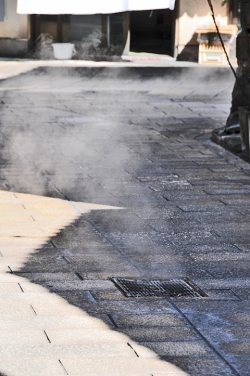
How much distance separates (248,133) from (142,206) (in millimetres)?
2976

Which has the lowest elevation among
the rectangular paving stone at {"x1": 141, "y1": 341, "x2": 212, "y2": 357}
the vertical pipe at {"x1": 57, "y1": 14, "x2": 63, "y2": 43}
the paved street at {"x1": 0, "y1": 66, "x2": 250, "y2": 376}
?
the paved street at {"x1": 0, "y1": 66, "x2": 250, "y2": 376}

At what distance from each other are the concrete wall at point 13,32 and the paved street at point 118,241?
8.04 metres

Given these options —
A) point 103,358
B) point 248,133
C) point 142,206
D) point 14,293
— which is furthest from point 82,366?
point 248,133

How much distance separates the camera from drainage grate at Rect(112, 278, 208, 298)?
18.4 feet

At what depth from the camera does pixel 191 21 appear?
74.1 ft

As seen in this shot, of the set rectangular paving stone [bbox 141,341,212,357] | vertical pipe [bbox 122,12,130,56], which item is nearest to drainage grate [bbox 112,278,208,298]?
rectangular paving stone [bbox 141,341,212,357]

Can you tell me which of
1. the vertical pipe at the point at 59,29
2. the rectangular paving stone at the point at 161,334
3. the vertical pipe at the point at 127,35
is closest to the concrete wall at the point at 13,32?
the vertical pipe at the point at 59,29

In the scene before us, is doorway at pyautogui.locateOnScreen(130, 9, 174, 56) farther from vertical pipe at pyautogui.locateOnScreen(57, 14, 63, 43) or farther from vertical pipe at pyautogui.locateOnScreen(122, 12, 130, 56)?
vertical pipe at pyautogui.locateOnScreen(57, 14, 63, 43)

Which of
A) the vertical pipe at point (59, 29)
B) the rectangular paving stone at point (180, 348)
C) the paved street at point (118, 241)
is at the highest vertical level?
the vertical pipe at point (59, 29)

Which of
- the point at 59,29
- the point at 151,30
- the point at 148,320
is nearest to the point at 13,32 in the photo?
the point at 59,29

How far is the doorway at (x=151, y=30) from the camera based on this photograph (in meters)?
23.9

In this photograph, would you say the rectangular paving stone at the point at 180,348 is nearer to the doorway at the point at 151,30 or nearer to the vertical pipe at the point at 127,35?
the vertical pipe at the point at 127,35

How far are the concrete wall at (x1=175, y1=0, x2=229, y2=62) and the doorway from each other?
3.30 ft

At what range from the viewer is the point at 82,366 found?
14.0 feet
